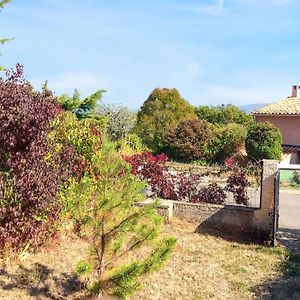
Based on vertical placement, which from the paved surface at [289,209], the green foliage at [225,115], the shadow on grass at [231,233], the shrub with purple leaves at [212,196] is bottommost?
the shadow on grass at [231,233]

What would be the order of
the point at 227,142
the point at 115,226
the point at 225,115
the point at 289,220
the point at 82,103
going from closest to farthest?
the point at 115,226
the point at 289,220
the point at 82,103
the point at 227,142
the point at 225,115

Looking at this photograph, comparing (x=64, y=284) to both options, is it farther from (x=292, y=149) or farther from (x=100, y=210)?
(x=292, y=149)

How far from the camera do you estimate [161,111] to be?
30.9m

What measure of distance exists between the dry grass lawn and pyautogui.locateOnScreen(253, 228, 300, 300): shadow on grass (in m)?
0.05

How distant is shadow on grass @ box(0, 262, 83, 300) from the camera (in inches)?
249

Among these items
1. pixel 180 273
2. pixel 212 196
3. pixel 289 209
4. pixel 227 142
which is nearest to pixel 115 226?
pixel 180 273

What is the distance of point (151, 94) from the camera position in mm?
32188

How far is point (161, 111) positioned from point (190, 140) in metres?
6.14

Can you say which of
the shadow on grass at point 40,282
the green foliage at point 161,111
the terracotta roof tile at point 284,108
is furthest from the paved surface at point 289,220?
the green foliage at point 161,111

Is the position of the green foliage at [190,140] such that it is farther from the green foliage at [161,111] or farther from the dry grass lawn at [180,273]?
the dry grass lawn at [180,273]

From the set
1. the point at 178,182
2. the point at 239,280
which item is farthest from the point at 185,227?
the point at 239,280

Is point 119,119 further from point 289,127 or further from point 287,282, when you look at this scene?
point 287,282

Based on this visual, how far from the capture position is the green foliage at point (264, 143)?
23406 mm

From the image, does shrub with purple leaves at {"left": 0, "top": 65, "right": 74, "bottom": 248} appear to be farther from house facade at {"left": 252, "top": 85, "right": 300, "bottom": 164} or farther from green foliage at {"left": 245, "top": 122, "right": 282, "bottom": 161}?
house facade at {"left": 252, "top": 85, "right": 300, "bottom": 164}
